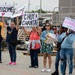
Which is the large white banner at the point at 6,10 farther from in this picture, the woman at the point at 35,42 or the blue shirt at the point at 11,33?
the woman at the point at 35,42

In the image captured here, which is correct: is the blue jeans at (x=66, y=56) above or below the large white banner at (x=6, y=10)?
below

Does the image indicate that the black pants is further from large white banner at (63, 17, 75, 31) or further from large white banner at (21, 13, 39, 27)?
large white banner at (63, 17, 75, 31)

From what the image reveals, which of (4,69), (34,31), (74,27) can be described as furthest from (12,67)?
(74,27)

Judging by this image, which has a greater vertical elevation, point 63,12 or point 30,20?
Answer: point 30,20

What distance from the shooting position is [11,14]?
13.2 metres

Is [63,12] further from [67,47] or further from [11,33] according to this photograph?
[67,47]

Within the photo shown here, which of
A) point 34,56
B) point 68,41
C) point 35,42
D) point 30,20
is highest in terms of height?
point 30,20

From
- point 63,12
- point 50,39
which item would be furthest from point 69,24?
point 63,12

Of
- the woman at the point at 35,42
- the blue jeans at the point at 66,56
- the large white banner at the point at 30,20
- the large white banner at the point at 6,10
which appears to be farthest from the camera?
the large white banner at the point at 6,10

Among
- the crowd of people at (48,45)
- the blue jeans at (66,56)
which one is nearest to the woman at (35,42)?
the crowd of people at (48,45)

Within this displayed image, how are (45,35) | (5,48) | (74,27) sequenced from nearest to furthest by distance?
(74,27) < (45,35) < (5,48)

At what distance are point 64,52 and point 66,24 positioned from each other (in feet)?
2.49

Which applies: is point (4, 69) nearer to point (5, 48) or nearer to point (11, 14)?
point (11, 14)

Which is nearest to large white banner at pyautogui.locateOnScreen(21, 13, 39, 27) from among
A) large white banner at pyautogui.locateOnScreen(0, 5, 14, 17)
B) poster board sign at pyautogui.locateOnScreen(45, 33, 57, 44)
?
poster board sign at pyautogui.locateOnScreen(45, 33, 57, 44)
